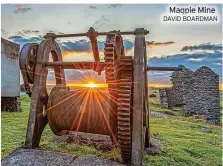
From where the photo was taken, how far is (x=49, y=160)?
3990mm

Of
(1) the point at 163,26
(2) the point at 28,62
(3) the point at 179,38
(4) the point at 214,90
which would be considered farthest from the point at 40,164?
(4) the point at 214,90

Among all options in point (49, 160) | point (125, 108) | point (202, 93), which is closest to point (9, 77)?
point (49, 160)

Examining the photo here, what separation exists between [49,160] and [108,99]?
4.25ft

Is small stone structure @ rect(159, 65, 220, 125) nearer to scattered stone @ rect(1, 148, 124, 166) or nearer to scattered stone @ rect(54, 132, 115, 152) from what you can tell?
scattered stone @ rect(54, 132, 115, 152)

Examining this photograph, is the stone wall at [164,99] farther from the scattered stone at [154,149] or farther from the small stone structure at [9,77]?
the scattered stone at [154,149]

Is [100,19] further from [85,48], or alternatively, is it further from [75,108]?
[75,108]

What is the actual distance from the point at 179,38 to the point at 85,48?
2298mm

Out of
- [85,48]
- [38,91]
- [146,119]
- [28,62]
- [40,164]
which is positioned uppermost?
[85,48]

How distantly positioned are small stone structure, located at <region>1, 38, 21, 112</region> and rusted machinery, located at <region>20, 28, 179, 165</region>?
5.35 m

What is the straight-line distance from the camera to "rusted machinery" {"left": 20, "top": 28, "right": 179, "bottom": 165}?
3934 millimetres

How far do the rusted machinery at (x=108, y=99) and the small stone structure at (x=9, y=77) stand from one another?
5354mm

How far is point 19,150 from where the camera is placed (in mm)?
4418

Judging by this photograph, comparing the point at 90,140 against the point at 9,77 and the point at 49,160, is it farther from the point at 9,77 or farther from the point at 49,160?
the point at 9,77

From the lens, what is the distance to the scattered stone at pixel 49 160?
390cm
